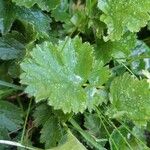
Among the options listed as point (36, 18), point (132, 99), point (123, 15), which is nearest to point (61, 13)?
point (36, 18)

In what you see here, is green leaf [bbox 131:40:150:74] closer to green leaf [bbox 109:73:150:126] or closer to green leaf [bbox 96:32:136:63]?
green leaf [bbox 96:32:136:63]

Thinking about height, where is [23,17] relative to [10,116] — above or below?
above

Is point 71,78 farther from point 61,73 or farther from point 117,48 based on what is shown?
point 117,48

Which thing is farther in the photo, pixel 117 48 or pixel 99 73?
pixel 117 48

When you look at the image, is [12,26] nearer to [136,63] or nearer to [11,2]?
[11,2]

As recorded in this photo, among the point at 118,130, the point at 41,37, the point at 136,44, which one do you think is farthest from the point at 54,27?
the point at 118,130

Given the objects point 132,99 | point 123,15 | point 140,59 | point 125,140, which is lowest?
point 125,140
